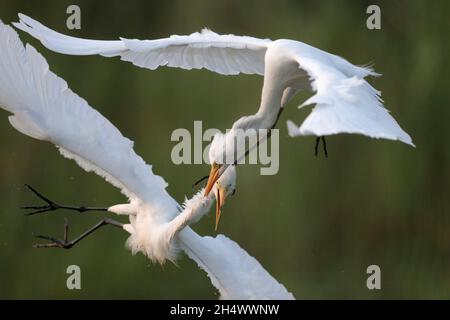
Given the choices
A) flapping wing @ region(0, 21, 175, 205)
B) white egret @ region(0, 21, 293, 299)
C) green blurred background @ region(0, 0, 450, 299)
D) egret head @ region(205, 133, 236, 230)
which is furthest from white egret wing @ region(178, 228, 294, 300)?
green blurred background @ region(0, 0, 450, 299)

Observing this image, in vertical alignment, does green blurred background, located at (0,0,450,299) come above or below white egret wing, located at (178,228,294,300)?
above

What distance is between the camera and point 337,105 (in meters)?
3.98

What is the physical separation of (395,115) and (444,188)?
58 cm

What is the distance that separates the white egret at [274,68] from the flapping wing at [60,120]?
5.6 inches

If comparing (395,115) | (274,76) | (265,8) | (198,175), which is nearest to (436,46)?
(395,115)

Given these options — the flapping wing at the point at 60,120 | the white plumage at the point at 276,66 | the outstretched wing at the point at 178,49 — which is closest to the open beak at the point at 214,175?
the white plumage at the point at 276,66

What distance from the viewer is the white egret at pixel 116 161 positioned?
15.7 ft

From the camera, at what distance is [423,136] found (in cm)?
770

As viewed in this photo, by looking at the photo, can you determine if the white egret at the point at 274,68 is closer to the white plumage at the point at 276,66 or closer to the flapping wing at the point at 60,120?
the white plumage at the point at 276,66

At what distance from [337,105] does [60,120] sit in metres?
1.26

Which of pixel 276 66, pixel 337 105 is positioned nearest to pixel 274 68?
pixel 276 66

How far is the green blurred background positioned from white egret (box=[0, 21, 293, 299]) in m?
2.45

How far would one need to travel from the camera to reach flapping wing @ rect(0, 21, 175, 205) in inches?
189

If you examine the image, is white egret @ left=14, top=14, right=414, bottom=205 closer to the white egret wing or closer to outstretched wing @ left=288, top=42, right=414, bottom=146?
outstretched wing @ left=288, top=42, right=414, bottom=146
